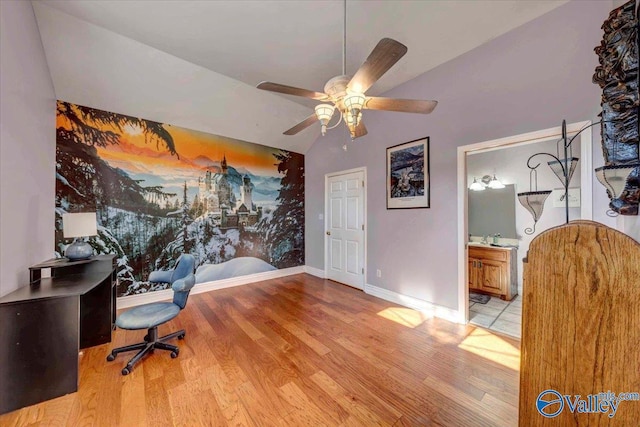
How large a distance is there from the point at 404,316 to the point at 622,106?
2.70 meters

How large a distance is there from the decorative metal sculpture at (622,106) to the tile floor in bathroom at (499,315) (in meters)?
2.10

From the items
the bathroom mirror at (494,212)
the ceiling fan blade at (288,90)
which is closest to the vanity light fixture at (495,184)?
the bathroom mirror at (494,212)

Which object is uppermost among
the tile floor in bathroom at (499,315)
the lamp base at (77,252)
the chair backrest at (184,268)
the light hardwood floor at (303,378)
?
the lamp base at (77,252)

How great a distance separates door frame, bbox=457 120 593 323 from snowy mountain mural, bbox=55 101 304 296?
10.5 ft

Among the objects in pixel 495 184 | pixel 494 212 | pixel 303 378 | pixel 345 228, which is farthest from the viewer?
pixel 345 228

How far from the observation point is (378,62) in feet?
4.44

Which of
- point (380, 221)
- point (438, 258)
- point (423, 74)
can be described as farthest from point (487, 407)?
point (423, 74)

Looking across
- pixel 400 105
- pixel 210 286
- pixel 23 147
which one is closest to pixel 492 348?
pixel 400 105

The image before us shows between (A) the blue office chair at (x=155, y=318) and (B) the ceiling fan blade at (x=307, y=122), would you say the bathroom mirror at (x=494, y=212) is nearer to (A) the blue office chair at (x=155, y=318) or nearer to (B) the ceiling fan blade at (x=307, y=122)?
(B) the ceiling fan blade at (x=307, y=122)

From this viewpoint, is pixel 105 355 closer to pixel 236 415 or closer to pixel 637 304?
pixel 236 415

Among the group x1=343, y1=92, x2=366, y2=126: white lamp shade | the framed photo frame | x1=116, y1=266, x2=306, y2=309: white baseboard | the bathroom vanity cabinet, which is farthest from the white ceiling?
the bathroom vanity cabinet

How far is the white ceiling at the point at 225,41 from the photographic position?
214cm

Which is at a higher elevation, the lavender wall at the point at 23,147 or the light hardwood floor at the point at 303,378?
the lavender wall at the point at 23,147

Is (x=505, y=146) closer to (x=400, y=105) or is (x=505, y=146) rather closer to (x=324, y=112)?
(x=400, y=105)
